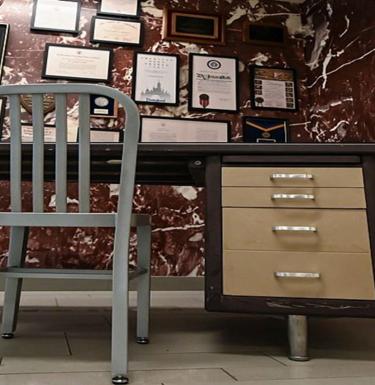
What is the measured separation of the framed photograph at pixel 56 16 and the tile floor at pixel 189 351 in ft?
6.48

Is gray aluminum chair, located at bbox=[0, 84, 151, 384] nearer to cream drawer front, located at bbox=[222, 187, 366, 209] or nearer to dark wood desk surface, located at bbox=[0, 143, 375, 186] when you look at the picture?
dark wood desk surface, located at bbox=[0, 143, 375, 186]

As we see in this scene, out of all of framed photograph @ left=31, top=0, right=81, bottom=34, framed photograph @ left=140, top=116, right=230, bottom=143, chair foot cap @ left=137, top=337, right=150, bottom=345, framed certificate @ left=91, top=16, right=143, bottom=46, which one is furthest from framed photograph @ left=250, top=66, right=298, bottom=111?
chair foot cap @ left=137, top=337, right=150, bottom=345

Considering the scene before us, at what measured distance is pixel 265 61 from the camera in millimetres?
3342

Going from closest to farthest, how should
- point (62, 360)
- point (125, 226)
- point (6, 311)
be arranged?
point (125, 226) → point (62, 360) → point (6, 311)

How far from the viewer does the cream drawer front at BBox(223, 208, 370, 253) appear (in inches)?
54.4

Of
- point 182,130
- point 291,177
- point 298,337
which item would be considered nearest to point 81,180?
point 291,177

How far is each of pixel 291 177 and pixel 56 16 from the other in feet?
7.97

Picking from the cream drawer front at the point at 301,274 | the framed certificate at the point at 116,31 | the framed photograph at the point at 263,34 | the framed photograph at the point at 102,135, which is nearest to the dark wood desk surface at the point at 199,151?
the cream drawer front at the point at 301,274

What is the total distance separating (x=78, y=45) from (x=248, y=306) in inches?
96.1

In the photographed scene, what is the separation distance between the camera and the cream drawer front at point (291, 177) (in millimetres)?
1416

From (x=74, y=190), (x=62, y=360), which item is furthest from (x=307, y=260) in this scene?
(x=74, y=190)

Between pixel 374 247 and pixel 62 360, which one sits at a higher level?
pixel 374 247

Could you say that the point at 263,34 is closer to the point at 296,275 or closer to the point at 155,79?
the point at 155,79

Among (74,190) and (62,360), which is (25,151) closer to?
(62,360)
